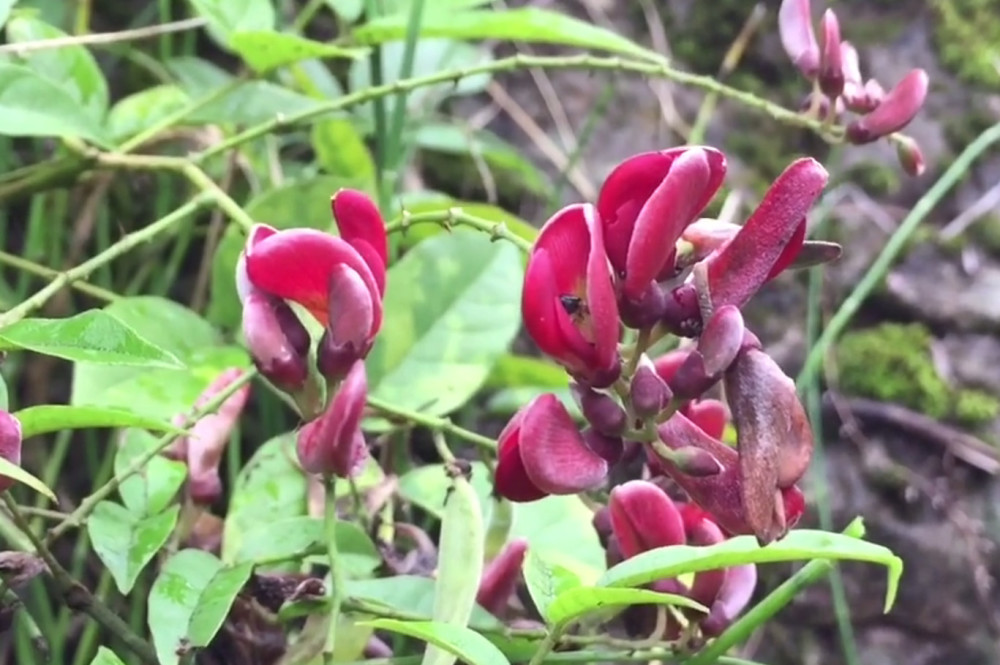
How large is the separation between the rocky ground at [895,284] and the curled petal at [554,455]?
54cm

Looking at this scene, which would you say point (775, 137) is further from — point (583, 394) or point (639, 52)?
point (583, 394)

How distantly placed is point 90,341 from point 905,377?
717mm

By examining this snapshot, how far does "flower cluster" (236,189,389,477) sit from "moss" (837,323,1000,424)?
24.4 inches

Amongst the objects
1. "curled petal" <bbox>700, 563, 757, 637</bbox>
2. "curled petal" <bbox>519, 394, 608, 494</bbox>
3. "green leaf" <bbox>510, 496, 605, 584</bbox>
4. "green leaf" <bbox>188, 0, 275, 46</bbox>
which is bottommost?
"green leaf" <bbox>510, 496, 605, 584</bbox>

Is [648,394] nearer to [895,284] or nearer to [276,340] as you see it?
[276,340]

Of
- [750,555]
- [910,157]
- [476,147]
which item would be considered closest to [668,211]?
[750,555]

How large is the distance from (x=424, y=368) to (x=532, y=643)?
0.22m

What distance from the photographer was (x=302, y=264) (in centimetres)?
39

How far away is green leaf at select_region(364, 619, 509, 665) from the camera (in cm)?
36

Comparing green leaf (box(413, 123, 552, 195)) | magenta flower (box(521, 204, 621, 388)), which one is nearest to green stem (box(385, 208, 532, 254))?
magenta flower (box(521, 204, 621, 388))

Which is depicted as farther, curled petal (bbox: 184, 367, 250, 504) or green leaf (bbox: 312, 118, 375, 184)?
green leaf (bbox: 312, 118, 375, 184)

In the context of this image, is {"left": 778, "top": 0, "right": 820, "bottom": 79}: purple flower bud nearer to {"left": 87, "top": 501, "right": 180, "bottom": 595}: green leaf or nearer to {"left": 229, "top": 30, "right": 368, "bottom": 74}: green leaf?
{"left": 229, "top": 30, "right": 368, "bottom": 74}: green leaf

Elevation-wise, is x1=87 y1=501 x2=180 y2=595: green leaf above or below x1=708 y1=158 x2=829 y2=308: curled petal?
below

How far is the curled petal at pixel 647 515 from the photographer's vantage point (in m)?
0.46
